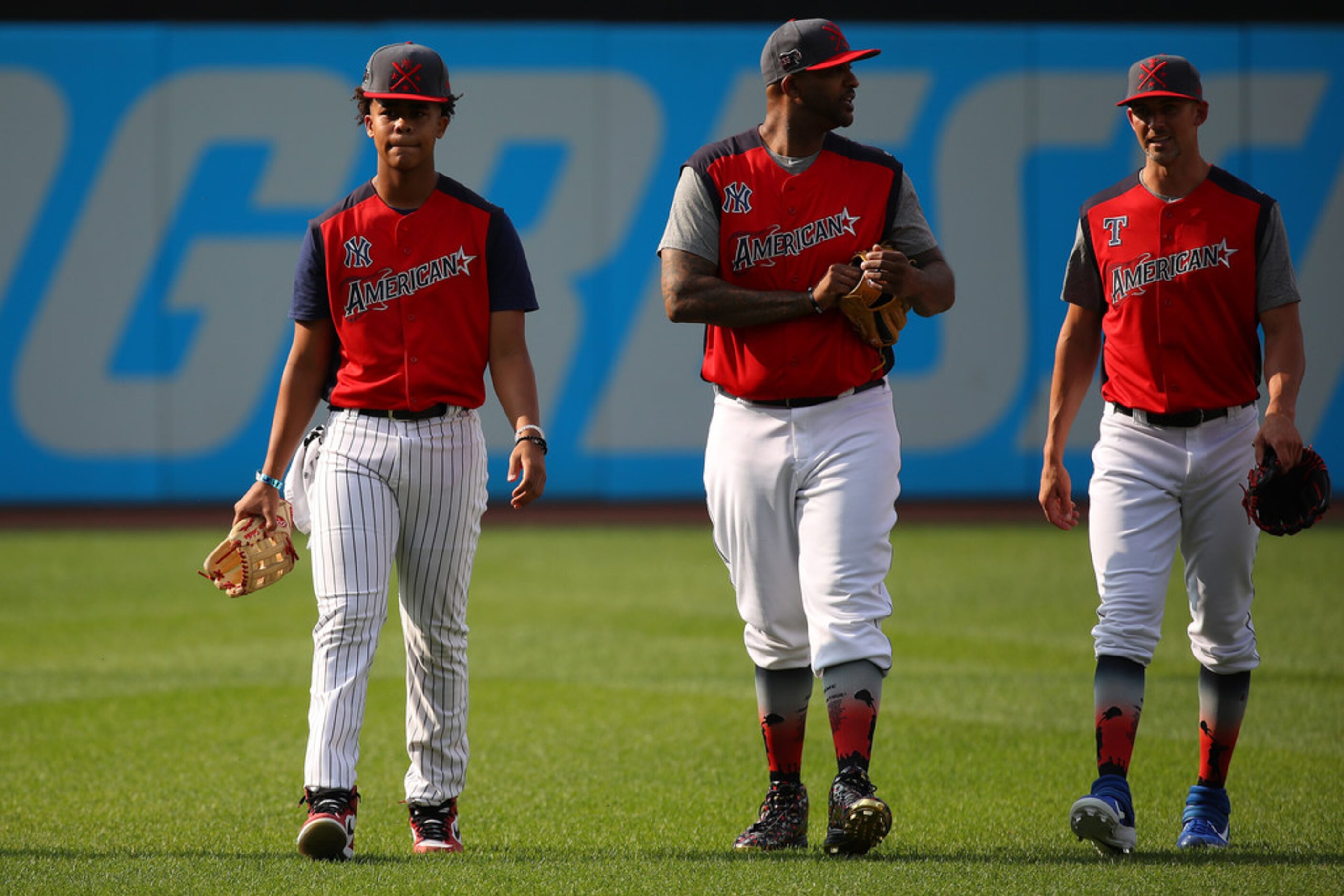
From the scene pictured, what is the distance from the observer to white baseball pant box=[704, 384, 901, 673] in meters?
4.44

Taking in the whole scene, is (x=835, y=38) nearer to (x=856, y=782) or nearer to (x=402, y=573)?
(x=402, y=573)

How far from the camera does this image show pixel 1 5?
15.7 meters

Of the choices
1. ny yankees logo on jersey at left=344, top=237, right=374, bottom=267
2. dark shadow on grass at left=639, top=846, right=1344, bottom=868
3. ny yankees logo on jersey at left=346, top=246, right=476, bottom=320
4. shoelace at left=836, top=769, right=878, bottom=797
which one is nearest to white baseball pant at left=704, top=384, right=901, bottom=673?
shoelace at left=836, top=769, right=878, bottom=797

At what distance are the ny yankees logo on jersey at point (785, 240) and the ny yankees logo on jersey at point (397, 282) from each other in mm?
798

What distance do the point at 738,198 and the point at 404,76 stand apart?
3.29ft

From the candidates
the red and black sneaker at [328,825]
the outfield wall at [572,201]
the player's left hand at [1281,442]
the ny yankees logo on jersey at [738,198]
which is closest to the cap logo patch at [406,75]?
the ny yankees logo on jersey at [738,198]

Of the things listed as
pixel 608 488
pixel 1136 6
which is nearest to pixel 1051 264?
pixel 1136 6

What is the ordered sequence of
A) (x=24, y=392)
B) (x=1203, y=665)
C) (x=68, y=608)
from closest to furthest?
(x=1203, y=665)
(x=68, y=608)
(x=24, y=392)

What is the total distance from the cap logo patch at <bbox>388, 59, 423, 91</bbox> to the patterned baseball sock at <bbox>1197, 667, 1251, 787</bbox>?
9.56ft

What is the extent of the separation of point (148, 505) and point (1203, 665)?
511 inches

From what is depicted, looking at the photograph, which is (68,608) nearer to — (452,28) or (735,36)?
(452,28)

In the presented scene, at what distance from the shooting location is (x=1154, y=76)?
15.3 feet

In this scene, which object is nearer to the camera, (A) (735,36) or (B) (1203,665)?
(B) (1203,665)

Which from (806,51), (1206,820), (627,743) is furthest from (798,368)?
(627,743)
